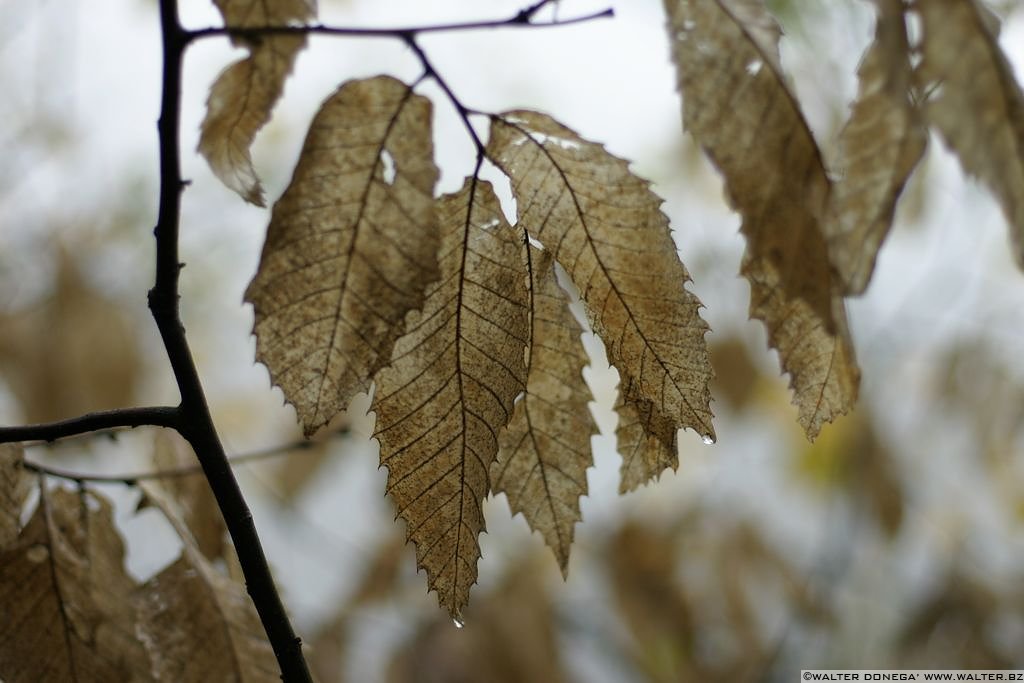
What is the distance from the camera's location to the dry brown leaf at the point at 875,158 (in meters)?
0.35

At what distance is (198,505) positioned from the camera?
0.69 meters

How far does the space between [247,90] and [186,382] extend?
0.49 ft

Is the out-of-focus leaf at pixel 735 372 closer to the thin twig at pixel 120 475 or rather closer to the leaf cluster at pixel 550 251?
the thin twig at pixel 120 475

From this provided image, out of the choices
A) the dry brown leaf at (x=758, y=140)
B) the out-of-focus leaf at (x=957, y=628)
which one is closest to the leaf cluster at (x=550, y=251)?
the dry brown leaf at (x=758, y=140)

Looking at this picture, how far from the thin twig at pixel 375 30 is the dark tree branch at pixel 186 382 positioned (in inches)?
0.8

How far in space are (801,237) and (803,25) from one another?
193 centimetres

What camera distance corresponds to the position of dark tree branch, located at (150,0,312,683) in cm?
39

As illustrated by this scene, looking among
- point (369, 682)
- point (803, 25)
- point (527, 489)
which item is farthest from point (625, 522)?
point (527, 489)

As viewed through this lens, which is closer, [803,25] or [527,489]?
[527,489]

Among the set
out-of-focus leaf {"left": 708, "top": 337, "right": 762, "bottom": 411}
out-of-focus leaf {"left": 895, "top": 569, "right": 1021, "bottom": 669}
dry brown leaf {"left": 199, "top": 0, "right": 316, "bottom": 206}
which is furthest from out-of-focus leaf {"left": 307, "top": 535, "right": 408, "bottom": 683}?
dry brown leaf {"left": 199, "top": 0, "right": 316, "bottom": 206}

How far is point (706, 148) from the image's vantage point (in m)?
0.37

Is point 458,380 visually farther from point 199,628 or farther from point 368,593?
point 368,593

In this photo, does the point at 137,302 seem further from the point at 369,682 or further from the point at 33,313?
the point at 369,682

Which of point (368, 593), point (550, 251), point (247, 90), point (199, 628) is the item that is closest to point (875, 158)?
point (550, 251)
